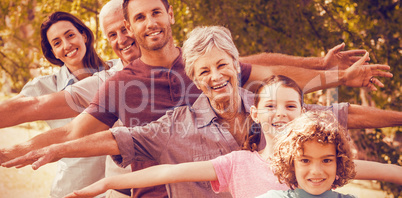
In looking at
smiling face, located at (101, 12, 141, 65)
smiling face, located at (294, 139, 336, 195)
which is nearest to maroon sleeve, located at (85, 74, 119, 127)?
smiling face, located at (101, 12, 141, 65)

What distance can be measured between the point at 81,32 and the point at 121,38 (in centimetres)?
62

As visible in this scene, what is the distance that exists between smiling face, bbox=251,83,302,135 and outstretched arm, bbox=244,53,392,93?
65cm

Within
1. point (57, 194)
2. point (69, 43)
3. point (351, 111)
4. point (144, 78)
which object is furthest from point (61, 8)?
point (351, 111)

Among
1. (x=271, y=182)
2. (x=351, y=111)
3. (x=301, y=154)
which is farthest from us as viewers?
(x=351, y=111)

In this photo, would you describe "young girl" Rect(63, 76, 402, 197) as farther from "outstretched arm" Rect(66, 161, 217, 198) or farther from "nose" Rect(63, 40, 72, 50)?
"nose" Rect(63, 40, 72, 50)

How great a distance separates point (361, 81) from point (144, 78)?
137cm

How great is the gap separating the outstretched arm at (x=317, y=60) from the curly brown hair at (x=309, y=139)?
48.6 inches

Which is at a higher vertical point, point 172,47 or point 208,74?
point 172,47

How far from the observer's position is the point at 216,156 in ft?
8.70

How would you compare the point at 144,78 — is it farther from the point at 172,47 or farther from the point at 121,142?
the point at 121,142

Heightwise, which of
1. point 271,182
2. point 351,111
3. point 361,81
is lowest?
point 271,182

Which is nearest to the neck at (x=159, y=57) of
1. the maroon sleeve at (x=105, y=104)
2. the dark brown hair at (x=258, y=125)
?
the maroon sleeve at (x=105, y=104)

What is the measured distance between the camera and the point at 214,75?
8.77 feet

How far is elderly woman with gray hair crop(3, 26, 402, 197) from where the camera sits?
101 inches
